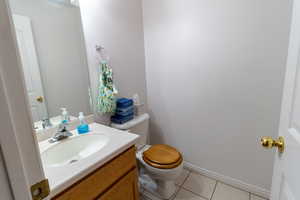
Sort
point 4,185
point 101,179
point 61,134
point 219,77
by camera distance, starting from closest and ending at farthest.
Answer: point 4,185 → point 101,179 → point 61,134 → point 219,77

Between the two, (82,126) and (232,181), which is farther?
(232,181)

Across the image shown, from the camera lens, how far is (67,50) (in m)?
1.22

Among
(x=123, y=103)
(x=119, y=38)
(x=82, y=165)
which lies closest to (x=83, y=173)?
(x=82, y=165)

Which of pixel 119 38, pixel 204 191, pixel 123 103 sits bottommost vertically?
pixel 204 191

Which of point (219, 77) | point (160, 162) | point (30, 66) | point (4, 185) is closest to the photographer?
point (4, 185)

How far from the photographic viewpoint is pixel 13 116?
349 mm

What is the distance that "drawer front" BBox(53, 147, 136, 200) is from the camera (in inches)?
29.4

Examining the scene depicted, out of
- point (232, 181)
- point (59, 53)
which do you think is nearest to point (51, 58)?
point (59, 53)

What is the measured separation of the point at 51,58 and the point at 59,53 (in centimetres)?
8

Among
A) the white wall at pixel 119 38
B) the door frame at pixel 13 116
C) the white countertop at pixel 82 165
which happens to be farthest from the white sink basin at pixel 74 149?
the door frame at pixel 13 116

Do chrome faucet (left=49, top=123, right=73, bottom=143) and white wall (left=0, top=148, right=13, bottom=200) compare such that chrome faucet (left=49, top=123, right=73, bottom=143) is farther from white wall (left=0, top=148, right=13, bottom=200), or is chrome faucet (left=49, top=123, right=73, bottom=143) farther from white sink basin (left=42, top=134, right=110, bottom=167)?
white wall (left=0, top=148, right=13, bottom=200)

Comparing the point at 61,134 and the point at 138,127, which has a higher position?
the point at 61,134

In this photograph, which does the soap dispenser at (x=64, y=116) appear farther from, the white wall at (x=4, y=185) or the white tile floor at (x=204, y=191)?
the white tile floor at (x=204, y=191)

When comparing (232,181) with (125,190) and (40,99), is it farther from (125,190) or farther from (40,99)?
(40,99)
